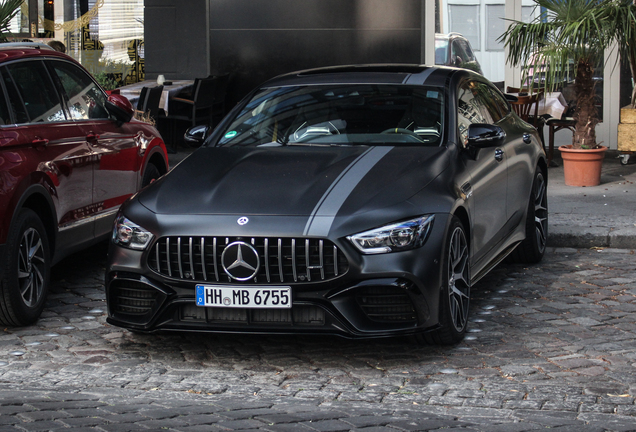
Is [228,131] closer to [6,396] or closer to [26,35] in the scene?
[6,396]

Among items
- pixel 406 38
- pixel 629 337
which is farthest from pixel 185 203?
pixel 406 38

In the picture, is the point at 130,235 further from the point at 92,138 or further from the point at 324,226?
the point at 92,138

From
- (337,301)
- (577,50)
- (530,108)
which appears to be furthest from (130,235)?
(530,108)

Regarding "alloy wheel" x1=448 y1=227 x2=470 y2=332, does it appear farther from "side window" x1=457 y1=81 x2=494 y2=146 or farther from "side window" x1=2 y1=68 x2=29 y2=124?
"side window" x1=2 y1=68 x2=29 y2=124

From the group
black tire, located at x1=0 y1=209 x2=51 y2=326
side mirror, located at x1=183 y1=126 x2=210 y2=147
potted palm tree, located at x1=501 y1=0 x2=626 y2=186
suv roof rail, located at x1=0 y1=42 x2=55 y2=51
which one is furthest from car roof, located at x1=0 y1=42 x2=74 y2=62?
potted palm tree, located at x1=501 y1=0 x2=626 y2=186

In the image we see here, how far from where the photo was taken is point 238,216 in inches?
191

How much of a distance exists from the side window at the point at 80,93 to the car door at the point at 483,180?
8.96 ft

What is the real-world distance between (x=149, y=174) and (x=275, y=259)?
11.5 feet

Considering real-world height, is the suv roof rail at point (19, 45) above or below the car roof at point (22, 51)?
above

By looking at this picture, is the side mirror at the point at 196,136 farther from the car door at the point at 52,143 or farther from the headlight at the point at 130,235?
the headlight at the point at 130,235

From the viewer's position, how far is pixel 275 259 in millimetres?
4758

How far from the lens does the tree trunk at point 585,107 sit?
10812 mm

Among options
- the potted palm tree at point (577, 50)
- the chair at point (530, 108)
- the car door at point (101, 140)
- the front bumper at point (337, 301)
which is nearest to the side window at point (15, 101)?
the car door at point (101, 140)

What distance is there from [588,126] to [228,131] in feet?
19.3
